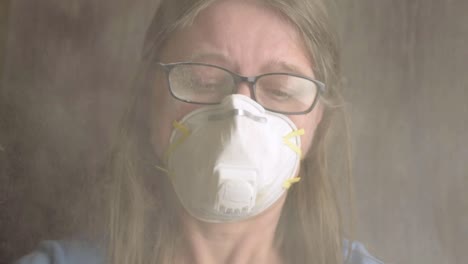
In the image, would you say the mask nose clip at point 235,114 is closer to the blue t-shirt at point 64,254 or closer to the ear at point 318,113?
the ear at point 318,113

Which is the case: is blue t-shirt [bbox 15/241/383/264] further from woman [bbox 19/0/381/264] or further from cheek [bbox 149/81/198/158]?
cheek [bbox 149/81/198/158]

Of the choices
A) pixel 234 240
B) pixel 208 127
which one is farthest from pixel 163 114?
pixel 234 240

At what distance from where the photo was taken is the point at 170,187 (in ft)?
1.65

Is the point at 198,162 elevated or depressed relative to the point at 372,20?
depressed

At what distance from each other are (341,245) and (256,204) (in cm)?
12

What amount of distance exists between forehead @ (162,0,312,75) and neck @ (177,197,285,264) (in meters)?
0.16

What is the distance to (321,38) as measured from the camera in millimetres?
533

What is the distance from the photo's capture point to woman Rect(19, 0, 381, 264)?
1.58ft

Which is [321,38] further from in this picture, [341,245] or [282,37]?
[341,245]

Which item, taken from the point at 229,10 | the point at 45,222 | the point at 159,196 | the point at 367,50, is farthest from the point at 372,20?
the point at 45,222

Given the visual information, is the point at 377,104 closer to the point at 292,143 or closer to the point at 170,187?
the point at 292,143

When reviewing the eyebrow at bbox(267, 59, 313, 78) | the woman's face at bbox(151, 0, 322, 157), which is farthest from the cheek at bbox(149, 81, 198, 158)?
the eyebrow at bbox(267, 59, 313, 78)

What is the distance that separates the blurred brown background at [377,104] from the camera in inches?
18.6

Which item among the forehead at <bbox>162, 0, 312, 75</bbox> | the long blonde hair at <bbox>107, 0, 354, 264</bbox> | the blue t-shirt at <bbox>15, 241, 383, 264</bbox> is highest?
the forehead at <bbox>162, 0, 312, 75</bbox>
